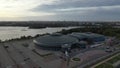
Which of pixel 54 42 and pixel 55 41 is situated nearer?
pixel 54 42

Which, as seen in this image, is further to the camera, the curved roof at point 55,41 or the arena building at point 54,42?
the curved roof at point 55,41

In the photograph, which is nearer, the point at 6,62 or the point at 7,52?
the point at 6,62

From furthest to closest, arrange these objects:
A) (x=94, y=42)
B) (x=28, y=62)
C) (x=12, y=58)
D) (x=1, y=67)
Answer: (x=94, y=42) < (x=12, y=58) < (x=28, y=62) < (x=1, y=67)

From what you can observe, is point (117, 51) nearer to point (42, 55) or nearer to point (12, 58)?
point (42, 55)

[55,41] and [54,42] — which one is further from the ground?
[55,41]

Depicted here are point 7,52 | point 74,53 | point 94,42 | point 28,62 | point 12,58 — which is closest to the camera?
point 28,62

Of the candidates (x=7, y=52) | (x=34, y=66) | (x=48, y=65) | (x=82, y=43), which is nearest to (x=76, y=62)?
(x=48, y=65)

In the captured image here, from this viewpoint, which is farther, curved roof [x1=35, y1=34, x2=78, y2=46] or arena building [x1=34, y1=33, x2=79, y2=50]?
curved roof [x1=35, y1=34, x2=78, y2=46]

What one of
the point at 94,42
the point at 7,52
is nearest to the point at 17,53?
the point at 7,52

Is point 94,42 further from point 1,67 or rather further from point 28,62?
point 1,67
